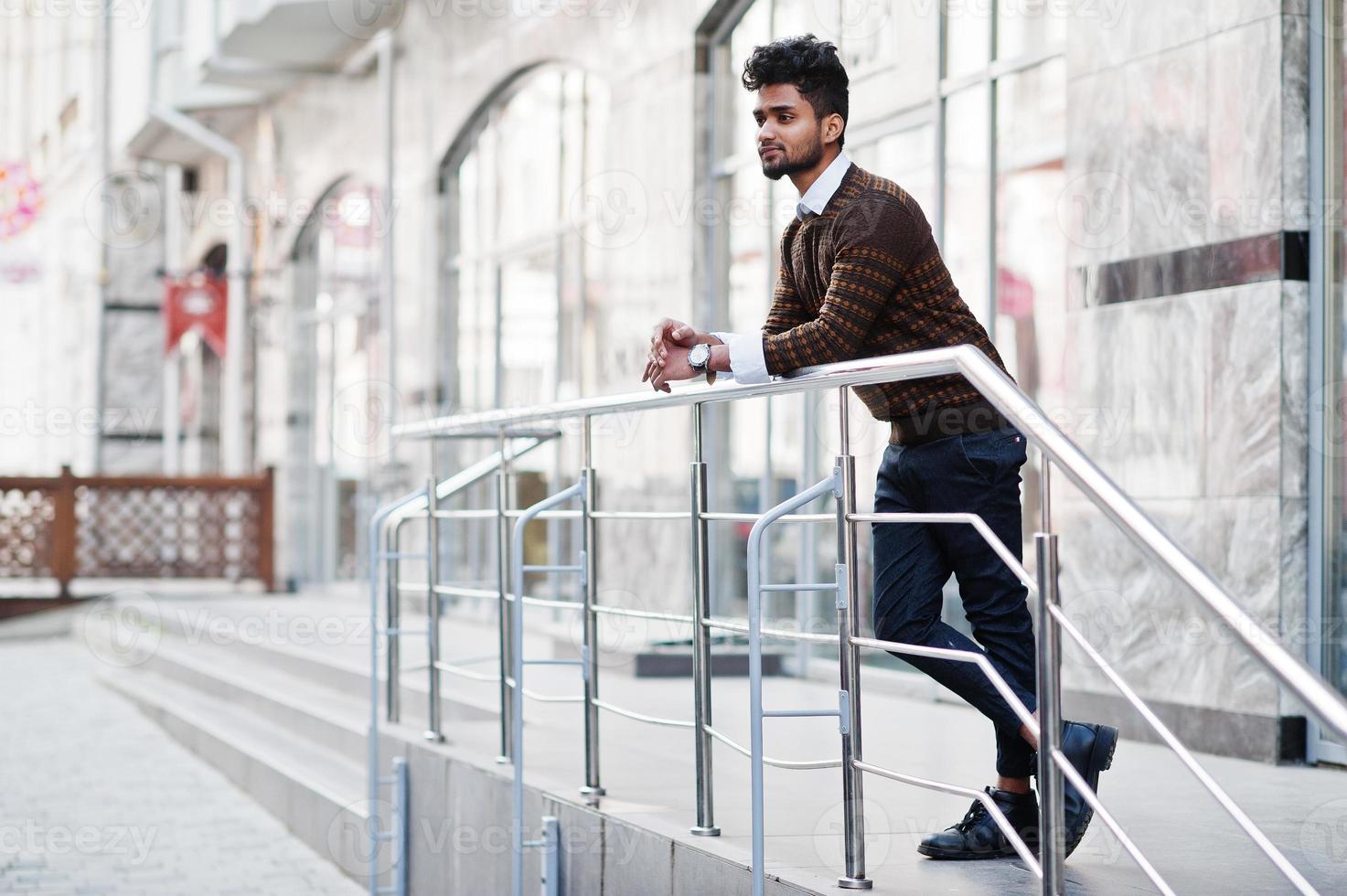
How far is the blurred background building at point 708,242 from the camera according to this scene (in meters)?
4.89

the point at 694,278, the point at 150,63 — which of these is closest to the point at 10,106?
the point at 150,63

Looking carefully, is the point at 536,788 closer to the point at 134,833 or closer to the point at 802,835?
the point at 802,835

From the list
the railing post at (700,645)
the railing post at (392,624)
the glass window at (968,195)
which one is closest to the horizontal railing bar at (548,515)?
the railing post at (700,645)

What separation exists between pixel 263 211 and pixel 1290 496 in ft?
45.5

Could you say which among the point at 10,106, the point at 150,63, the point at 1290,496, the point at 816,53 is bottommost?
the point at 1290,496

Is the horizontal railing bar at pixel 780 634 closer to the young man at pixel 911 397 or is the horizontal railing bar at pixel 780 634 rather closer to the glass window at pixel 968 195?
the young man at pixel 911 397

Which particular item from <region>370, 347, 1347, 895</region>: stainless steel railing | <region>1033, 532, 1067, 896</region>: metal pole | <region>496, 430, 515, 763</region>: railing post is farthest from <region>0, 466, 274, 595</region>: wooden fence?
<region>1033, 532, 1067, 896</region>: metal pole

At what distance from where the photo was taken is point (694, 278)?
8625mm

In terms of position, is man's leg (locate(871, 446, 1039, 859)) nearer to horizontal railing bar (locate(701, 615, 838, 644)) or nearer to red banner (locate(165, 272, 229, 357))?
horizontal railing bar (locate(701, 615, 838, 644))

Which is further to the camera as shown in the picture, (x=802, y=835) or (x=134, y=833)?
(x=134, y=833)

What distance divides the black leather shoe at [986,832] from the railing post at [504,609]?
71.9 inches

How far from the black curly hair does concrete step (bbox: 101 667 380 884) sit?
327 cm

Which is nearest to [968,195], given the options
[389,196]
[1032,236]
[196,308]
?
[1032,236]

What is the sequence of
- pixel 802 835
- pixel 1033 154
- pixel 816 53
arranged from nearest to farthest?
pixel 816 53
pixel 802 835
pixel 1033 154
